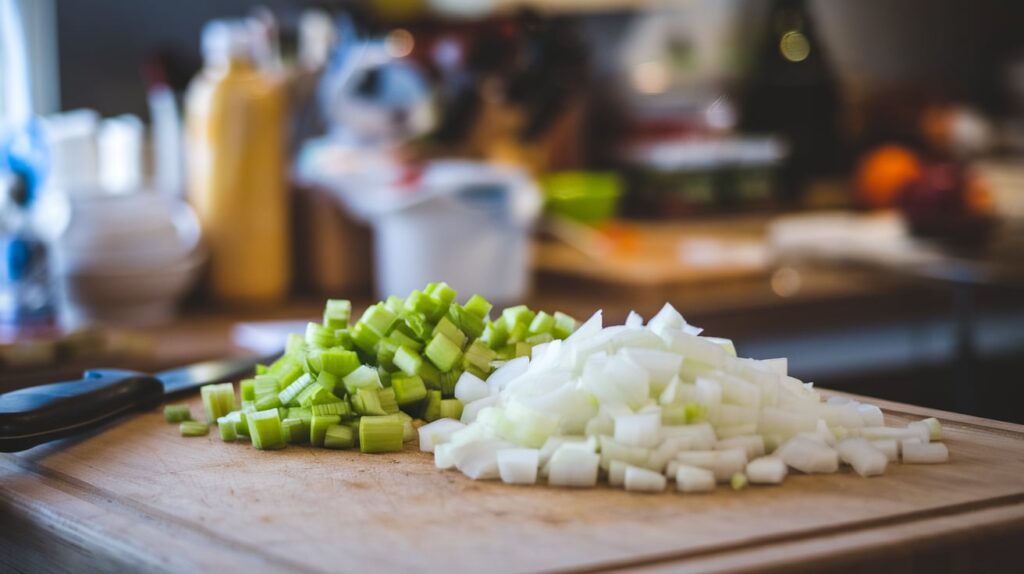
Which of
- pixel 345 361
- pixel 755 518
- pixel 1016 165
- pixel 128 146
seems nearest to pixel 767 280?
pixel 128 146

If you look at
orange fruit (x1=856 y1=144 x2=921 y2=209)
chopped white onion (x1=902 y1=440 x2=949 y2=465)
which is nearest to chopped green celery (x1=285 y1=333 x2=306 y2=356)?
chopped white onion (x1=902 y1=440 x2=949 y2=465)

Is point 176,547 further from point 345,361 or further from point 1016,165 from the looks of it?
point 1016,165

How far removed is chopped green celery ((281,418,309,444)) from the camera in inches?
36.9

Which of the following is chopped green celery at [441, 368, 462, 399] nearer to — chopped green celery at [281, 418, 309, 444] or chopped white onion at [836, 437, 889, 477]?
chopped green celery at [281, 418, 309, 444]

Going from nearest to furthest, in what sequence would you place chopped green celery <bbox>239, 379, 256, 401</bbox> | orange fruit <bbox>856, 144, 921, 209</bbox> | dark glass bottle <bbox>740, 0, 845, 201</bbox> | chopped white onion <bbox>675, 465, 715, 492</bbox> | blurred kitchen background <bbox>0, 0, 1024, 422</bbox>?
chopped white onion <bbox>675, 465, 715, 492</bbox> → chopped green celery <bbox>239, 379, 256, 401</bbox> → blurred kitchen background <bbox>0, 0, 1024, 422</bbox> → orange fruit <bbox>856, 144, 921, 209</bbox> → dark glass bottle <bbox>740, 0, 845, 201</bbox>

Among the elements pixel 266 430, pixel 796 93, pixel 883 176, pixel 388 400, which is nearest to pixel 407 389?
pixel 388 400

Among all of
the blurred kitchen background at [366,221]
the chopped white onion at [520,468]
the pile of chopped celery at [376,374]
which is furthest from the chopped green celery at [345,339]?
the blurred kitchen background at [366,221]

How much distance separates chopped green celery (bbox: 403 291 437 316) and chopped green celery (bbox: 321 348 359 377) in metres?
0.08

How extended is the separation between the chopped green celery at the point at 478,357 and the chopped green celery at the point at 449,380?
1cm

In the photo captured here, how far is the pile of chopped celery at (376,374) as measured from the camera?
937mm

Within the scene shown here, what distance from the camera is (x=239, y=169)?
212 cm

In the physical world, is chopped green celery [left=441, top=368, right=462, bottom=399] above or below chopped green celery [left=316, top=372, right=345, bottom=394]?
below

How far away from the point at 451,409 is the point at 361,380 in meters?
0.08

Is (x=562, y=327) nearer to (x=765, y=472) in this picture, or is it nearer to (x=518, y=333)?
(x=518, y=333)
